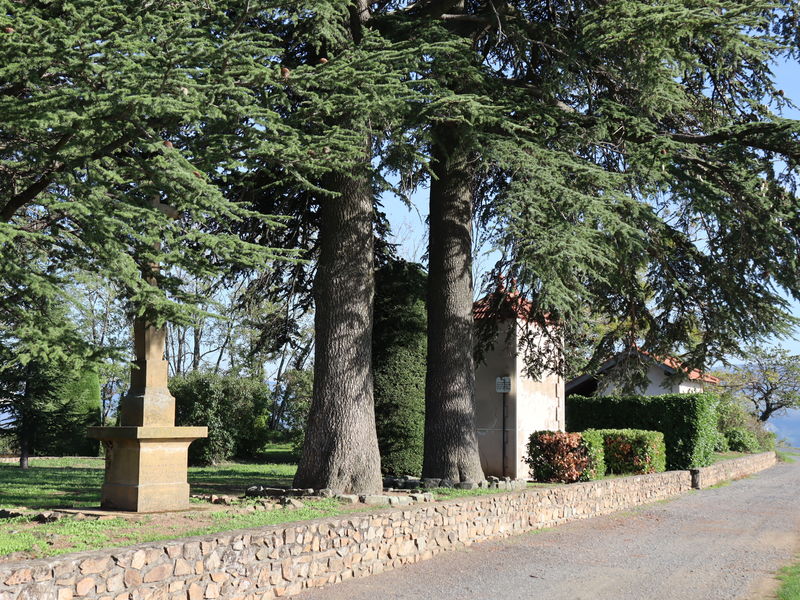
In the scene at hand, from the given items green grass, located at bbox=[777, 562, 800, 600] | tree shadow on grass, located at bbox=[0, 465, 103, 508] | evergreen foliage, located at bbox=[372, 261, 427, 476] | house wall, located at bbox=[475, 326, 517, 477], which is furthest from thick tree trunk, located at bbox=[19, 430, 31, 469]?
green grass, located at bbox=[777, 562, 800, 600]

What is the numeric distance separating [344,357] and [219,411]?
42.6ft

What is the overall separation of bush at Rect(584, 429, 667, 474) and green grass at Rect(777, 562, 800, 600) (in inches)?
391

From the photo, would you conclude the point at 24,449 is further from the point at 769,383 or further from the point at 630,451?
the point at 769,383

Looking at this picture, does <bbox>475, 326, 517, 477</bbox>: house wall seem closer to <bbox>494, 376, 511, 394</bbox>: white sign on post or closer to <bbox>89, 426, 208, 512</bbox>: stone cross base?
<bbox>494, 376, 511, 394</bbox>: white sign on post

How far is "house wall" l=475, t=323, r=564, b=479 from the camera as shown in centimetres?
2030

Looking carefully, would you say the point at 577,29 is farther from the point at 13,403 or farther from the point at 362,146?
the point at 13,403

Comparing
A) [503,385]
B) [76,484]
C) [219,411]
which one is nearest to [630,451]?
[503,385]

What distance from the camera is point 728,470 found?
24625mm

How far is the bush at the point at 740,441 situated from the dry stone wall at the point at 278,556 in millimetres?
23093

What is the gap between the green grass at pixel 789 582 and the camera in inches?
322

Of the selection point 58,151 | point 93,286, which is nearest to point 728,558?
point 93,286

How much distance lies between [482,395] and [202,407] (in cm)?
883

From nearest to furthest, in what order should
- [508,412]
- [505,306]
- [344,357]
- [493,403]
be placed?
[344,357] → [505,306] → [508,412] → [493,403]

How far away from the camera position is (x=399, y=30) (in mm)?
13859
